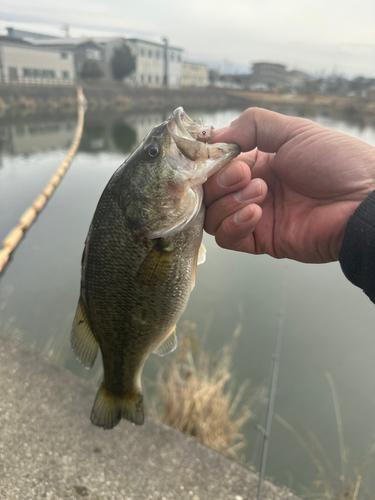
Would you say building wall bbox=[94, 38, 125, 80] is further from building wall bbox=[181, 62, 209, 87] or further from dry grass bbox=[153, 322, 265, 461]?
dry grass bbox=[153, 322, 265, 461]

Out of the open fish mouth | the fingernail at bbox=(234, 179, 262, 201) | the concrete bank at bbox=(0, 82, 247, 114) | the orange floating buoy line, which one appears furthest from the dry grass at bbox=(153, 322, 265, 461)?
the concrete bank at bbox=(0, 82, 247, 114)

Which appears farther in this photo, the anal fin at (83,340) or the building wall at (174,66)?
the building wall at (174,66)

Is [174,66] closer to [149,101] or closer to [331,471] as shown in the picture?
[149,101]

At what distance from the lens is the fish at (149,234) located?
1471mm

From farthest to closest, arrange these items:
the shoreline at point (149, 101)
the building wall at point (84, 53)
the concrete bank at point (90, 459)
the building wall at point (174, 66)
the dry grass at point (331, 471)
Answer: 1. the building wall at point (174, 66)
2. the building wall at point (84, 53)
3. the shoreline at point (149, 101)
4. the dry grass at point (331, 471)
5. the concrete bank at point (90, 459)

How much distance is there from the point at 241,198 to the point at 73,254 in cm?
571

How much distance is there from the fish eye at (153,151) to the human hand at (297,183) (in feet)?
1.06

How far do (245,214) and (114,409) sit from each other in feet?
3.97

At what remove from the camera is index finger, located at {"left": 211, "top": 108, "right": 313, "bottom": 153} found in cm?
177

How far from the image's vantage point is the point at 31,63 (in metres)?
36.6

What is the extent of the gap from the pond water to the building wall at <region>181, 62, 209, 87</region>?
60407 millimetres

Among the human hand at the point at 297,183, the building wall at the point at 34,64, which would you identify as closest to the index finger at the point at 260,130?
the human hand at the point at 297,183

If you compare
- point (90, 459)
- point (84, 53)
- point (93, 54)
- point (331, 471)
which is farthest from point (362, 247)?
point (93, 54)

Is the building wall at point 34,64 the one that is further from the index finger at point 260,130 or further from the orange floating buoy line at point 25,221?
the index finger at point 260,130
